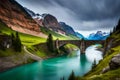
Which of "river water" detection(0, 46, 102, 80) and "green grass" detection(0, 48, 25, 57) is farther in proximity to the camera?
"green grass" detection(0, 48, 25, 57)

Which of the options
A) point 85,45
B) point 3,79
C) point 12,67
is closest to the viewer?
point 3,79

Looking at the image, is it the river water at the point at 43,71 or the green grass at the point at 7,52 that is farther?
the green grass at the point at 7,52

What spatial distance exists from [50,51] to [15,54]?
55.8 metres

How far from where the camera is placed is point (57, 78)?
238ft

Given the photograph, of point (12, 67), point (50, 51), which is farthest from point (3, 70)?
point (50, 51)

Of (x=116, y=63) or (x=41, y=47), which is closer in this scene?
(x=116, y=63)

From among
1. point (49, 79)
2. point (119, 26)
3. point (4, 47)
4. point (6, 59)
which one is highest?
point (119, 26)

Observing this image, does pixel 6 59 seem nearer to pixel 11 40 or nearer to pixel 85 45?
pixel 11 40

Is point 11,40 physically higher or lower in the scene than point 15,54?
higher

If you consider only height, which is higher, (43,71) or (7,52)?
(7,52)

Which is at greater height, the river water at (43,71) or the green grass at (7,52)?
the green grass at (7,52)

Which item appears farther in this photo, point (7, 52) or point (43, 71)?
point (7, 52)

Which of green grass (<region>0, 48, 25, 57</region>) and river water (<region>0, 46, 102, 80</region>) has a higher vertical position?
green grass (<region>0, 48, 25, 57</region>)

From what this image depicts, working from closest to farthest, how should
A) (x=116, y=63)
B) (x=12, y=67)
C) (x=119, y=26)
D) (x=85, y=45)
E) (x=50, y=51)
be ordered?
1. (x=116, y=63)
2. (x=12, y=67)
3. (x=119, y=26)
4. (x=50, y=51)
5. (x=85, y=45)
